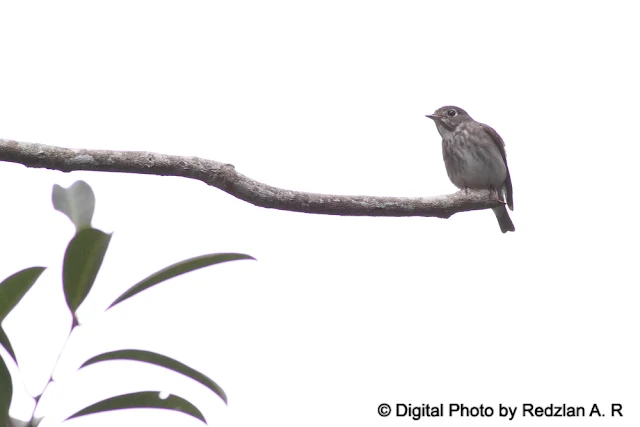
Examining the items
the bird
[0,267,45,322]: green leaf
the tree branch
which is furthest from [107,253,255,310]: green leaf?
the bird

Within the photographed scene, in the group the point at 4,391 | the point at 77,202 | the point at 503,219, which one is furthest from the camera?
the point at 503,219

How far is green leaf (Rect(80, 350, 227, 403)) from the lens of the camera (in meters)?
1.52

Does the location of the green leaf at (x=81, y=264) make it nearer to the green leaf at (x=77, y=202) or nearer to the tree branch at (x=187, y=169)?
the green leaf at (x=77, y=202)

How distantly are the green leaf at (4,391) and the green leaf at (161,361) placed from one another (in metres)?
0.16

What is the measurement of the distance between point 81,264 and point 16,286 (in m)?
0.18

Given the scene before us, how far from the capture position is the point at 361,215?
3514 millimetres

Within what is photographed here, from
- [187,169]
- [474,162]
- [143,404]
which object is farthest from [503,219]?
[143,404]

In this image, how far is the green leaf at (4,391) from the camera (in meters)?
1.44

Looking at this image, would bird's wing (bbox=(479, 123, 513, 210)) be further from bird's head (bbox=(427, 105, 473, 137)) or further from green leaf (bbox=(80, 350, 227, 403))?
green leaf (bbox=(80, 350, 227, 403))

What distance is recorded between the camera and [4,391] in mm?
1483

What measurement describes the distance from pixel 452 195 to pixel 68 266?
2.71 m

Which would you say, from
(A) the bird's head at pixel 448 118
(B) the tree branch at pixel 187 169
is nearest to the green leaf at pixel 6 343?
(B) the tree branch at pixel 187 169

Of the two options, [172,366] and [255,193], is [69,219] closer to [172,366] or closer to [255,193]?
[172,366]

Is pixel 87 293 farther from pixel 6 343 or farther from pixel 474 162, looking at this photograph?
pixel 474 162
